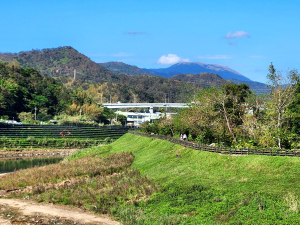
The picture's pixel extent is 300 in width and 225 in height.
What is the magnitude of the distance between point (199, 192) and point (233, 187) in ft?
7.73

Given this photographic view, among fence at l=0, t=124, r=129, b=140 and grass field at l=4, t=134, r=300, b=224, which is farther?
fence at l=0, t=124, r=129, b=140

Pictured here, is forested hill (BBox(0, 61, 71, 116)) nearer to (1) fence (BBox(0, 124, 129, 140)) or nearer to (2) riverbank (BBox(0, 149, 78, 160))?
(1) fence (BBox(0, 124, 129, 140))

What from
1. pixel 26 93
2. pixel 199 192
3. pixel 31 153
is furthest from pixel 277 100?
pixel 26 93

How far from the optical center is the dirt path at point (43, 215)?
92.3ft

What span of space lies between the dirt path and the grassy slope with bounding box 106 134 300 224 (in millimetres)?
4037

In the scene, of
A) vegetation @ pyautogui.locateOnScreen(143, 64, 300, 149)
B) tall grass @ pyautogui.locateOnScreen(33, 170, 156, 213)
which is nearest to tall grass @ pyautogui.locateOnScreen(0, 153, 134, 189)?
tall grass @ pyautogui.locateOnScreen(33, 170, 156, 213)

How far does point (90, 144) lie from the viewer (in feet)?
306

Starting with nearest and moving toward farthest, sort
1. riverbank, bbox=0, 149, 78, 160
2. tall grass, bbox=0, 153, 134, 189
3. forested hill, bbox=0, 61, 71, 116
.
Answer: tall grass, bbox=0, 153, 134, 189 < riverbank, bbox=0, 149, 78, 160 < forested hill, bbox=0, 61, 71, 116

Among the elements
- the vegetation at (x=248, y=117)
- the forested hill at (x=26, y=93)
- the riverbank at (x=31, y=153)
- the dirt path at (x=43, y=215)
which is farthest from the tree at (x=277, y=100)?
the forested hill at (x=26, y=93)

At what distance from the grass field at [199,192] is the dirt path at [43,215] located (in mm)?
1036

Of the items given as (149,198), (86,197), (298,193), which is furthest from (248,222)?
(86,197)

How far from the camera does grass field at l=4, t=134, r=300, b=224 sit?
78.7ft

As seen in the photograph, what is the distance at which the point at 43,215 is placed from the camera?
2947cm

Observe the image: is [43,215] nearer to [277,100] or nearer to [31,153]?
[277,100]
